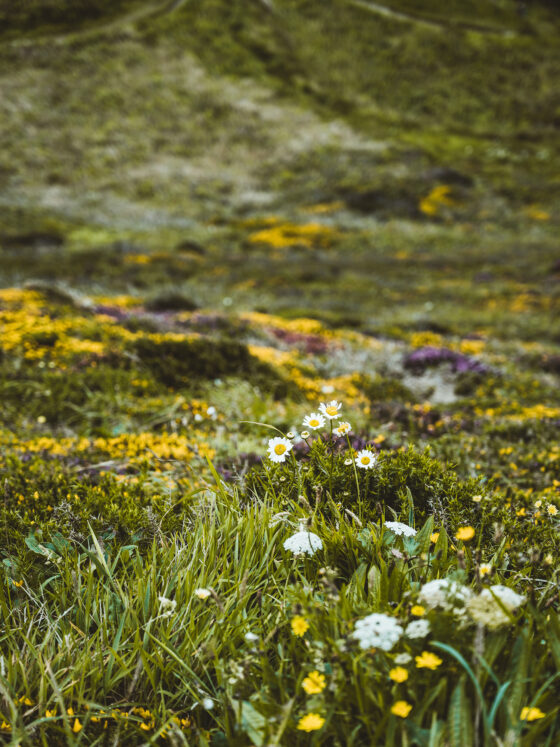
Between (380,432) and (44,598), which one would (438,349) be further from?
(44,598)

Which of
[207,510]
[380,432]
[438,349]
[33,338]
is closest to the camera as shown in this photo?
Answer: [207,510]

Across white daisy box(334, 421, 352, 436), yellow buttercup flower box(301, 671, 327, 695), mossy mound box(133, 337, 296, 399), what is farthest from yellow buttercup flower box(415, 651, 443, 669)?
mossy mound box(133, 337, 296, 399)

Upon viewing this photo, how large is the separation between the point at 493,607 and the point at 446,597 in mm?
150

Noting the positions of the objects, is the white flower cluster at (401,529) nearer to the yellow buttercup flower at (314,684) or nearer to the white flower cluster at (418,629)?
the white flower cluster at (418,629)

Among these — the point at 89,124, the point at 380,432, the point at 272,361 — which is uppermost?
the point at 89,124

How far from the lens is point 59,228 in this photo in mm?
32625

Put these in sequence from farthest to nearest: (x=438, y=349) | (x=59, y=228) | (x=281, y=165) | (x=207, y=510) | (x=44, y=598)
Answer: (x=281, y=165) → (x=59, y=228) → (x=438, y=349) → (x=207, y=510) → (x=44, y=598)

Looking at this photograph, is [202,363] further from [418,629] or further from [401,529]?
[418,629]

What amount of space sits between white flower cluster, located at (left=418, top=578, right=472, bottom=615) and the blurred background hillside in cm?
1193

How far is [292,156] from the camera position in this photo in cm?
5447

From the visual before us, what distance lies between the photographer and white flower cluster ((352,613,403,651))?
144cm

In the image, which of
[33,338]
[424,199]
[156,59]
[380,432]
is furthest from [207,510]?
[156,59]

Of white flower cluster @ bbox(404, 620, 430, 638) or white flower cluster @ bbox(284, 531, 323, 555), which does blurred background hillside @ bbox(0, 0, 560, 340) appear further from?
white flower cluster @ bbox(404, 620, 430, 638)

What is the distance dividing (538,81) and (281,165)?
5223cm
